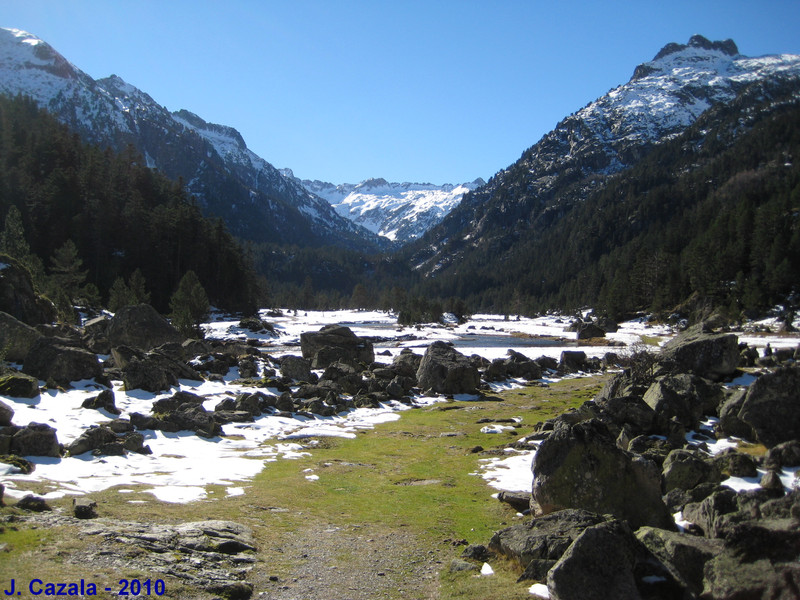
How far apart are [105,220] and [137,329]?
5662cm

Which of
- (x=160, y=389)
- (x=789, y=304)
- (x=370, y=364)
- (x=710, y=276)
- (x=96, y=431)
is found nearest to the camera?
(x=96, y=431)

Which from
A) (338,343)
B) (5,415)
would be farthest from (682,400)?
(338,343)

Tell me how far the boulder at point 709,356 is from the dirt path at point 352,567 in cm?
1962

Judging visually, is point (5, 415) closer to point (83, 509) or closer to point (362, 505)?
point (83, 509)

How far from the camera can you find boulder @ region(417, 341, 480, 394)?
32219 millimetres

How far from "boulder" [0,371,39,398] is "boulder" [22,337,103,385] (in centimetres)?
267

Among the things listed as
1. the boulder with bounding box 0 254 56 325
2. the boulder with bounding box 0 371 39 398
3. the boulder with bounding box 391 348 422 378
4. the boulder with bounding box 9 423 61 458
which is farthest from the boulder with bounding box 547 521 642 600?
the boulder with bounding box 0 254 56 325

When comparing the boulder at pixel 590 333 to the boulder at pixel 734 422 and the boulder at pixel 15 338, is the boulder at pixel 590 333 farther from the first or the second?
the boulder at pixel 15 338

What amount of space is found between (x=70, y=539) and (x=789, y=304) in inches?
3887

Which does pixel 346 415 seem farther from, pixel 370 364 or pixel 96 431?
pixel 370 364

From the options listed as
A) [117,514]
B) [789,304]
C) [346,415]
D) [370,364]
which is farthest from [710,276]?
[117,514]

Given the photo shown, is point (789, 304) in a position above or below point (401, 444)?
above

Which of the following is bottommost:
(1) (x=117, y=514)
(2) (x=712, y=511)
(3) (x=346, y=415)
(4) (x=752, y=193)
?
(3) (x=346, y=415)

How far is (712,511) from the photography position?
8.59 m
